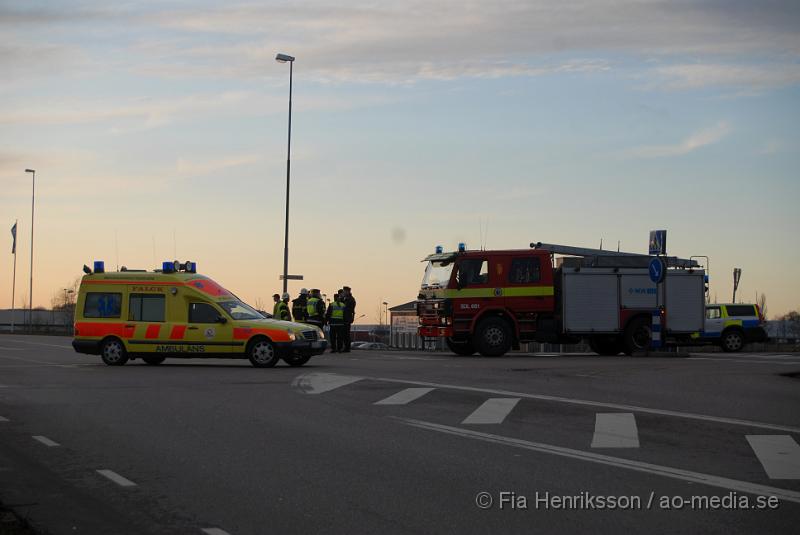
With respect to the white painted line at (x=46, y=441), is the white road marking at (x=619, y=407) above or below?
above

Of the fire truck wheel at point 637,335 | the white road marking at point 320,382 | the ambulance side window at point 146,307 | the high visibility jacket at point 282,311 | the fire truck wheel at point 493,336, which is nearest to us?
the white road marking at point 320,382

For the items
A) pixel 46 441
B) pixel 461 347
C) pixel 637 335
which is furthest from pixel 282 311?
pixel 46 441

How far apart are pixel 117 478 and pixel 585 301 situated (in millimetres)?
21871

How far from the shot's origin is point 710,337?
38.6 m

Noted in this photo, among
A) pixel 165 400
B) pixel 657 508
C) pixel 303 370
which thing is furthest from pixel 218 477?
pixel 303 370

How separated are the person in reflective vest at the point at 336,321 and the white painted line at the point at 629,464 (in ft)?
63.4

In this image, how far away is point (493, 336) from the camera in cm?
2902

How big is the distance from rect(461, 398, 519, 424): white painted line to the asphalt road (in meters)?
0.04

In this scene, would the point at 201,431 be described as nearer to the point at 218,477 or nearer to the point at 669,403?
the point at 218,477

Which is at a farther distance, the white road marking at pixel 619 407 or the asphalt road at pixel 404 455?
the white road marking at pixel 619 407

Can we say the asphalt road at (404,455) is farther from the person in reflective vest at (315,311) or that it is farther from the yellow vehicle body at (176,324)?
the person in reflective vest at (315,311)

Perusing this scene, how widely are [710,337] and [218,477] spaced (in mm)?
31871

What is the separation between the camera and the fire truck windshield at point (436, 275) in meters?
29.5

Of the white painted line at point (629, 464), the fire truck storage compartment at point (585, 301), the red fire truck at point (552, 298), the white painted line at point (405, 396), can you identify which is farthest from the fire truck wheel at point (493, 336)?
the white painted line at point (629, 464)
